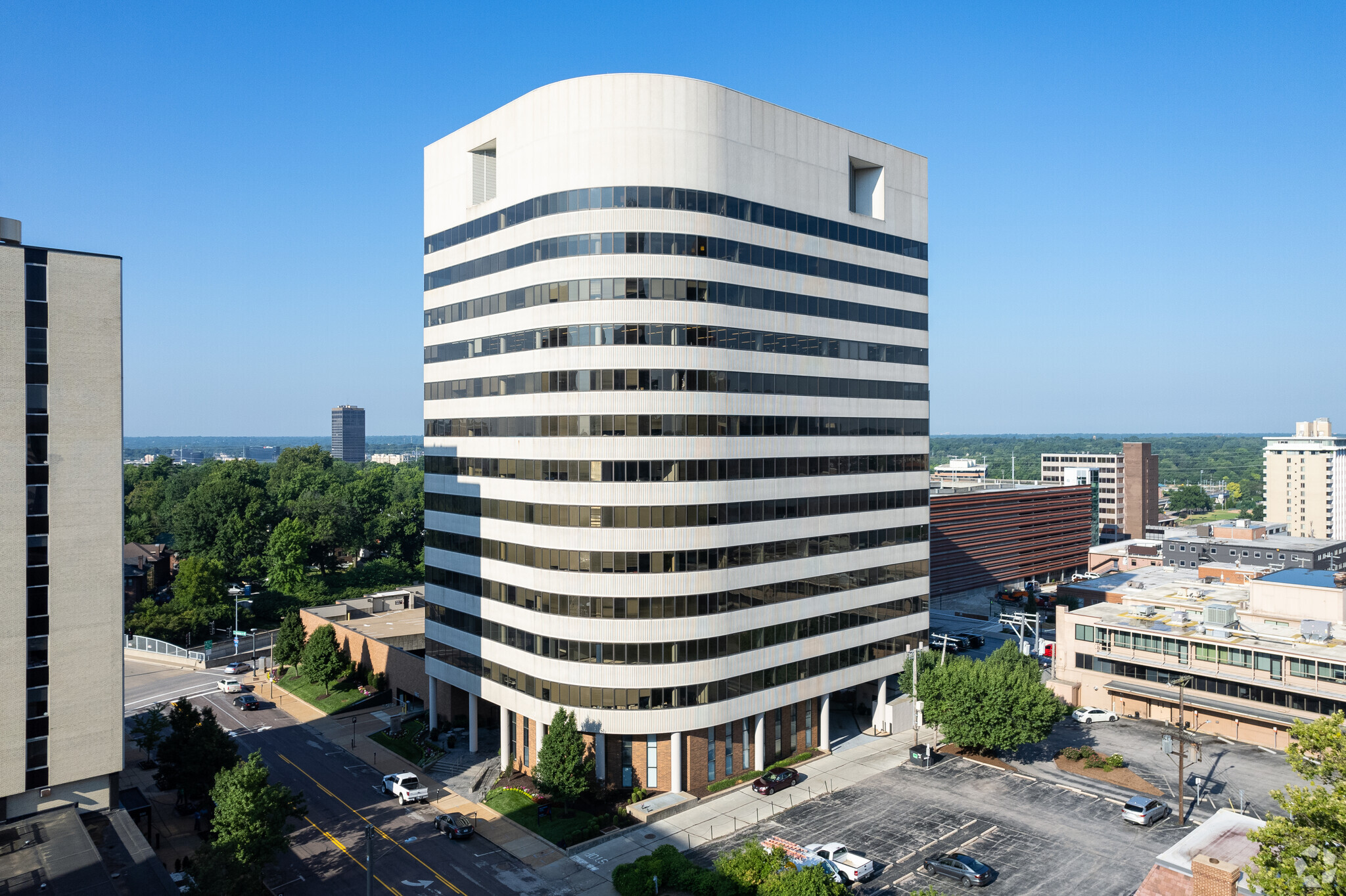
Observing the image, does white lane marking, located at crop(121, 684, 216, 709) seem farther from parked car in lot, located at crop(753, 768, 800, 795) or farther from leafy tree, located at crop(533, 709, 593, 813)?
parked car in lot, located at crop(753, 768, 800, 795)

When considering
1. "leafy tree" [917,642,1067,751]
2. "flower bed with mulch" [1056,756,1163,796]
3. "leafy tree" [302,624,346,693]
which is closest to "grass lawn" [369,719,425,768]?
"leafy tree" [302,624,346,693]

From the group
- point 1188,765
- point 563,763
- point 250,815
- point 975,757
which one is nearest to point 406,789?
point 563,763

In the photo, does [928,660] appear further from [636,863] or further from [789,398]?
[636,863]

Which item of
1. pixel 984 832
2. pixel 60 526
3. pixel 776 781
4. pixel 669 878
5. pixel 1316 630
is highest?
pixel 60 526

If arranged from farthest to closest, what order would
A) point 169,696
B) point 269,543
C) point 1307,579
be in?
point 269,543, point 169,696, point 1307,579

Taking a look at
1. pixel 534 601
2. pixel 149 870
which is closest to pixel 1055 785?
pixel 534 601

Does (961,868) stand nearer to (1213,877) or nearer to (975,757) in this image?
(1213,877)
